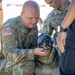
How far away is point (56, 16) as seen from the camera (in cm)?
374

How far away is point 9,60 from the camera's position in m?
3.32

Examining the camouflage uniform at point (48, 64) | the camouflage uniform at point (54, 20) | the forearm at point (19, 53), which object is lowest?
the camouflage uniform at point (48, 64)

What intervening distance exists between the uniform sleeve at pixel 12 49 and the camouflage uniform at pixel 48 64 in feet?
0.52

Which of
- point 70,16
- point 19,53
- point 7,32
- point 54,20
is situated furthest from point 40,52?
point 70,16

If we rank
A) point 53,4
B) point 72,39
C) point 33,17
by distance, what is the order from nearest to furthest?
point 72,39
point 33,17
point 53,4

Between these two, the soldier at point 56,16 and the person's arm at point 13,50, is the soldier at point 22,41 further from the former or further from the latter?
the soldier at point 56,16

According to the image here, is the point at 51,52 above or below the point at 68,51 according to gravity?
below

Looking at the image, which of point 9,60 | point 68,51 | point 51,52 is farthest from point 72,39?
point 9,60

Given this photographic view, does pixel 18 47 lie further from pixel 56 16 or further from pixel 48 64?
pixel 56 16

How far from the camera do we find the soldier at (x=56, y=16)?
3607 millimetres

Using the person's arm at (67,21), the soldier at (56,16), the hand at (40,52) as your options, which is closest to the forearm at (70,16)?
the person's arm at (67,21)

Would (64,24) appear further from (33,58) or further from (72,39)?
(33,58)

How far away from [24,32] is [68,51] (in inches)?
35.6

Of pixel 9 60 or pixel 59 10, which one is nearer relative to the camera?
pixel 9 60
